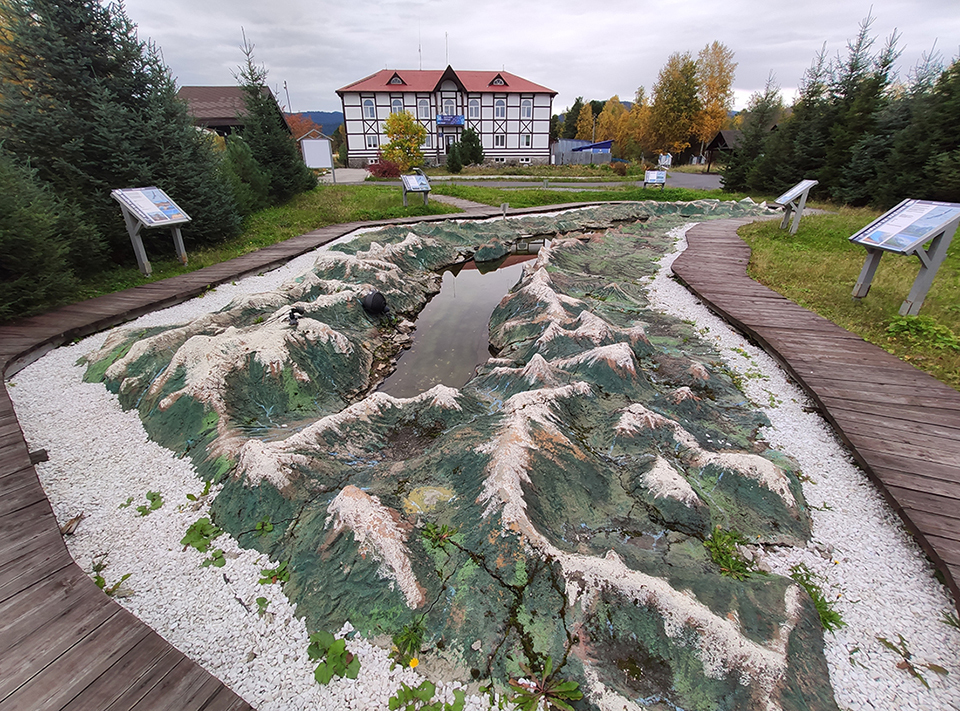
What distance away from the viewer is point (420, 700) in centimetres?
248

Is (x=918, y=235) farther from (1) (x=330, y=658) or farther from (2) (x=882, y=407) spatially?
(1) (x=330, y=658)

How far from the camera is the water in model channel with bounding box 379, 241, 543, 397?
6867mm

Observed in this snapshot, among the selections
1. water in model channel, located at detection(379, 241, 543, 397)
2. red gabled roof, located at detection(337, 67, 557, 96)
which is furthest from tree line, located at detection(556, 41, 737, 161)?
water in model channel, located at detection(379, 241, 543, 397)

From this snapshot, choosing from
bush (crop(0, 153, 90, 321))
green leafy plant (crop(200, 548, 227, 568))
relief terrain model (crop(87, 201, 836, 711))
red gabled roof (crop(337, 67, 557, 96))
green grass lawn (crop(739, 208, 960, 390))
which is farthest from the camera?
red gabled roof (crop(337, 67, 557, 96))

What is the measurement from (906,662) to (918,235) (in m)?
5.99

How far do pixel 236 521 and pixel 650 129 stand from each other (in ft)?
149

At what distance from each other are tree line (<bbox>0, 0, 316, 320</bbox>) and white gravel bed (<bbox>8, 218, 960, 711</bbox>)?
335cm

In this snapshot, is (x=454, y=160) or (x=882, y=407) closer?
(x=882, y=407)

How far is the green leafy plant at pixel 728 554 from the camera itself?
3205mm

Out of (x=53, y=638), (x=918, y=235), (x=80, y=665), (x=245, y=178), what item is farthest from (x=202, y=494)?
(x=245, y=178)

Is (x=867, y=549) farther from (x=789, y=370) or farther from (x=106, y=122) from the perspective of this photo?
(x=106, y=122)

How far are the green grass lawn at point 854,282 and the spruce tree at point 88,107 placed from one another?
1411 centimetres

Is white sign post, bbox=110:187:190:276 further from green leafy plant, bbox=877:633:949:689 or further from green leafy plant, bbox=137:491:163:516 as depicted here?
green leafy plant, bbox=877:633:949:689

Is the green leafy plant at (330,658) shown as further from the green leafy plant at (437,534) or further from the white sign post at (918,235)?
the white sign post at (918,235)
